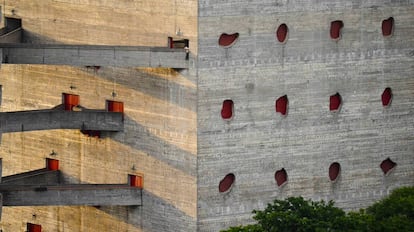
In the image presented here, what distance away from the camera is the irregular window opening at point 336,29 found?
75.0 m

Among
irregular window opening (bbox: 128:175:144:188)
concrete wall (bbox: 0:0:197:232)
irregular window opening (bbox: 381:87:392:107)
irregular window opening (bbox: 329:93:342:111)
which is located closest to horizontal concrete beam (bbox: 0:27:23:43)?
concrete wall (bbox: 0:0:197:232)

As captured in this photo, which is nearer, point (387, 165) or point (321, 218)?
point (321, 218)

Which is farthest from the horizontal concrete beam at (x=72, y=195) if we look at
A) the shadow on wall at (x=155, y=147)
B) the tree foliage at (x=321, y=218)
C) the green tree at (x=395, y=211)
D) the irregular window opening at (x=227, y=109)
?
the green tree at (x=395, y=211)

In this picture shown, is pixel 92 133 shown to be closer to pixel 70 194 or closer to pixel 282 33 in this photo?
pixel 70 194

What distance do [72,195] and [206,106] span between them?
6401 millimetres

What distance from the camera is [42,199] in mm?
74188

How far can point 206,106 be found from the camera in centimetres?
7219

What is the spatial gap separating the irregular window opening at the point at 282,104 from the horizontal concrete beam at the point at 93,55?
4.14m

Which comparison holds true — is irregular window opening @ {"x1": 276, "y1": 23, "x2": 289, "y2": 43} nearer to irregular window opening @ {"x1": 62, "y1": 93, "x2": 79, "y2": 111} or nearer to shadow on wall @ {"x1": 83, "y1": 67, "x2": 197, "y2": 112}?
shadow on wall @ {"x1": 83, "y1": 67, "x2": 197, "y2": 112}

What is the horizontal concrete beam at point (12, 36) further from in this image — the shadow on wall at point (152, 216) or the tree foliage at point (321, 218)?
the tree foliage at point (321, 218)

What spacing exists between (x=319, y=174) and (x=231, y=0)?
26.3 ft

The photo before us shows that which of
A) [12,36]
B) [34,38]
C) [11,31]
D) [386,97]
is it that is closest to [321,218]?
[386,97]

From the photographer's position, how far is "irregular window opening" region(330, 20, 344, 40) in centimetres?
7501

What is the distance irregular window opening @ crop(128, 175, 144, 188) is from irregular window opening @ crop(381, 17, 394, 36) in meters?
10.9
